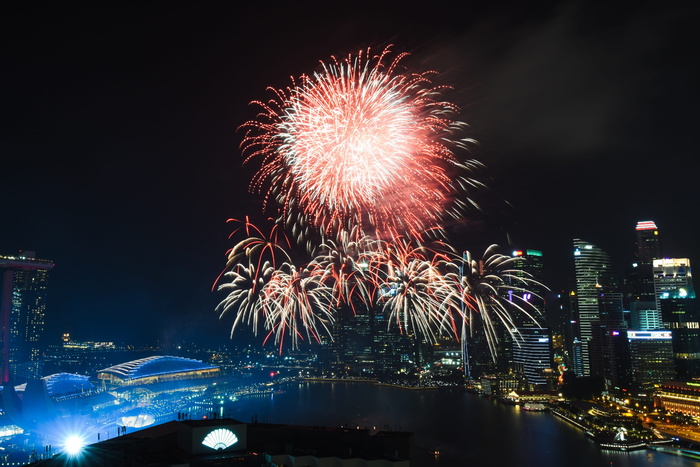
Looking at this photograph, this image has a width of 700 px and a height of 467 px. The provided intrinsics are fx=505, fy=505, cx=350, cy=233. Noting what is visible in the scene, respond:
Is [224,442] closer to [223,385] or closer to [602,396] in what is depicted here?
[223,385]

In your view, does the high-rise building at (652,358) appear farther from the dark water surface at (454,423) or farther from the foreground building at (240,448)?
the foreground building at (240,448)

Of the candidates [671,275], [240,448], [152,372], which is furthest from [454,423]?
[671,275]

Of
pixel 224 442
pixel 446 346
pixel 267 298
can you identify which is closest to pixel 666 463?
pixel 267 298

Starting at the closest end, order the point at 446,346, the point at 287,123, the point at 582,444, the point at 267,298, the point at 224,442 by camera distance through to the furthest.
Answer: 1. the point at 224,442
2. the point at 287,123
3. the point at 267,298
4. the point at 582,444
5. the point at 446,346

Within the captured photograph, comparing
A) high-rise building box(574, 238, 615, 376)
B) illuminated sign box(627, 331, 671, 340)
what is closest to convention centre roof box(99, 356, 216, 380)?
illuminated sign box(627, 331, 671, 340)

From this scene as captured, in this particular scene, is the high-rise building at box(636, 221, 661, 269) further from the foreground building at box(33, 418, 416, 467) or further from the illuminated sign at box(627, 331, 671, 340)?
the foreground building at box(33, 418, 416, 467)

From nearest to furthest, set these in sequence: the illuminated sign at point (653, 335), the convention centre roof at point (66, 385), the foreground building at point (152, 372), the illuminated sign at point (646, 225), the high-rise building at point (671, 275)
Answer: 1. the convention centre roof at point (66, 385)
2. the foreground building at point (152, 372)
3. the illuminated sign at point (653, 335)
4. the high-rise building at point (671, 275)
5. the illuminated sign at point (646, 225)

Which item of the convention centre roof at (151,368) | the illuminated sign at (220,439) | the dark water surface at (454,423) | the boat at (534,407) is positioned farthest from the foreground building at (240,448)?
the convention centre roof at (151,368)

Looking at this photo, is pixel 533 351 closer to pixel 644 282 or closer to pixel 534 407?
pixel 534 407
